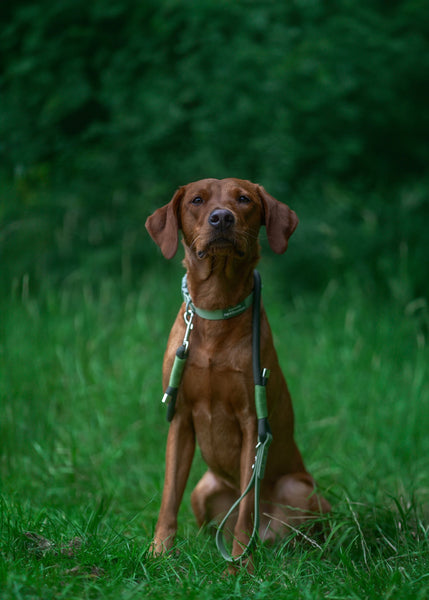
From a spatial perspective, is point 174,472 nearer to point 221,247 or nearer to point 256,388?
point 256,388

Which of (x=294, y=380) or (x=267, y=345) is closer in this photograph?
(x=267, y=345)

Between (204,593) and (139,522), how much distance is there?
4.57ft

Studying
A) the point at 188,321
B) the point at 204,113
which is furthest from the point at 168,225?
the point at 204,113

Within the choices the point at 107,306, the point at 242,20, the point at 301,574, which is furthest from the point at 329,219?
the point at 301,574

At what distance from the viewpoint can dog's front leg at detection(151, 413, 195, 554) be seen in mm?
3100

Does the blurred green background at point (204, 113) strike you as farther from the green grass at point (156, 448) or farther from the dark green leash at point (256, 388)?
the dark green leash at point (256, 388)

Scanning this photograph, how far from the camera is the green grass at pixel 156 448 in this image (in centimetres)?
253

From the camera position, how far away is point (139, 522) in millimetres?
3617

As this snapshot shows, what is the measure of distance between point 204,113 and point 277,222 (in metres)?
4.42

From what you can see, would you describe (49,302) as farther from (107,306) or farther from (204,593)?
(204,593)

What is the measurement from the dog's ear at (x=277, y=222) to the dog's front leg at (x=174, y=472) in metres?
0.92

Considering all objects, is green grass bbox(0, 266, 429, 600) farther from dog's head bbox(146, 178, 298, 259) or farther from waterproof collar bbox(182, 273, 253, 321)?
dog's head bbox(146, 178, 298, 259)

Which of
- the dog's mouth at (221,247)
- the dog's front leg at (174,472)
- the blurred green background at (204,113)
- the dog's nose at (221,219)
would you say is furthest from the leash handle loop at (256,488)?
the blurred green background at (204,113)

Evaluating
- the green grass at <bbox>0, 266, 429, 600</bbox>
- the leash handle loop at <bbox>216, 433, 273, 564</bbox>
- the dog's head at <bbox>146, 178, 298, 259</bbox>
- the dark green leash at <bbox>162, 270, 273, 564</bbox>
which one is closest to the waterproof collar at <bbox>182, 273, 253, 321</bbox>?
the dark green leash at <bbox>162, 270, 273, 564</bbox>
